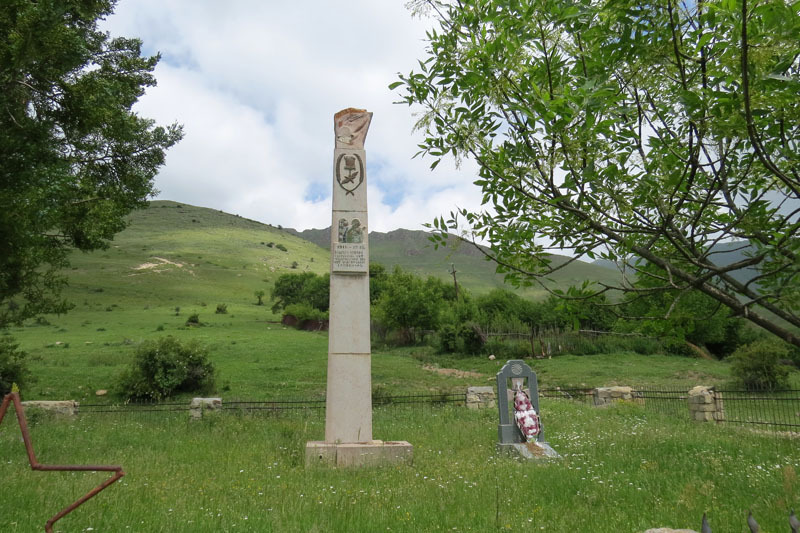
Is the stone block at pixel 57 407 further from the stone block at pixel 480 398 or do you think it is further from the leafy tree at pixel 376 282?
the leafy tree at pixel 376 282

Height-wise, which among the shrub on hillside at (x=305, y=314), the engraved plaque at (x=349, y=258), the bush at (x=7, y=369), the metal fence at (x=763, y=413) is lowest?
the metal fence at (x=763, y=413)

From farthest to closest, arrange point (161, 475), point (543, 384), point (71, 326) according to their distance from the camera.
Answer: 1. point (71, 326)
2. point (543, 384)
3. point (161, 475)

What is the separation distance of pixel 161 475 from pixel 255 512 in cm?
280

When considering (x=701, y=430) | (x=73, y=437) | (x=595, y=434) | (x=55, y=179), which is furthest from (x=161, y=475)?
(x=701, y=430)

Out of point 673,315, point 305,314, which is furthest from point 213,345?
point 673,315

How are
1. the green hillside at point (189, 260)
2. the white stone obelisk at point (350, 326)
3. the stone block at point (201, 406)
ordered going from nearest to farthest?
the white stone obelisk at point (350, 326), the stone block at point (201, 406), the green hillside at point (189, 260)

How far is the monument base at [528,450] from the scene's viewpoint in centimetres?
950

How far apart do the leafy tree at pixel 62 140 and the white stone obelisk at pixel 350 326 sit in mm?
5512

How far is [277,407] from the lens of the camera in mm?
16062

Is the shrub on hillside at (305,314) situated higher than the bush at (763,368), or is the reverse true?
the shrub on hillside at (305,314)

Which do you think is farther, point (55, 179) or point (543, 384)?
point (543, 384)

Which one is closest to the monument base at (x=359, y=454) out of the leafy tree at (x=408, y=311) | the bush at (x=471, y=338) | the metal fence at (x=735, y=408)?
the metal fence at (x=735, y=408)

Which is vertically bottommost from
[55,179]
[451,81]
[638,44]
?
[638,44]

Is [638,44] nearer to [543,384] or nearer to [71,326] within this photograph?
[543,384]
